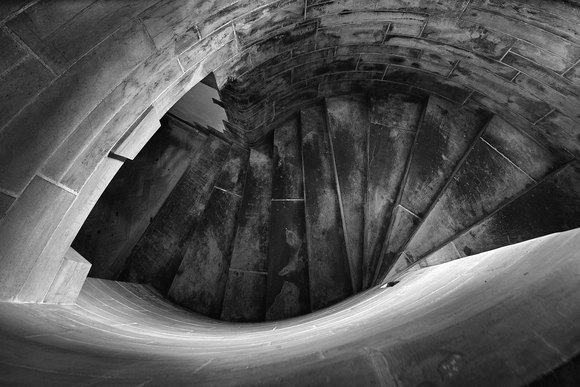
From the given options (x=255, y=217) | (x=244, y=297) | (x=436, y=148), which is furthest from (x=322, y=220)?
(x=436, y=148)

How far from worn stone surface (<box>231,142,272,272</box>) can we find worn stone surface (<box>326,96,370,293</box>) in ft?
4.04

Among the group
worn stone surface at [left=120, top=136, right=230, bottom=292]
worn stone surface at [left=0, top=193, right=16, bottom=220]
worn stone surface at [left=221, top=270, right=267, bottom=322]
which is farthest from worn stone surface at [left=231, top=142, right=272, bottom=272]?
worn stone surface at [left=0, top=193, right=16, bottom=220]

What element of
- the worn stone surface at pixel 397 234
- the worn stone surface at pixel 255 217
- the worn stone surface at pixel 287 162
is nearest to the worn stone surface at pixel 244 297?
the worn stone surface at pixel 255 217

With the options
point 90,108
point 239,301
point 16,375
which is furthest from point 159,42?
point 239,301

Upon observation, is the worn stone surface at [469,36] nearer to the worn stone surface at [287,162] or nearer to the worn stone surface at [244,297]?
the worn stone surface at [287,162]

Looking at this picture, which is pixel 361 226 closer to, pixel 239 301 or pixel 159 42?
pixel 239 301

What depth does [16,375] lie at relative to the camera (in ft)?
3.57

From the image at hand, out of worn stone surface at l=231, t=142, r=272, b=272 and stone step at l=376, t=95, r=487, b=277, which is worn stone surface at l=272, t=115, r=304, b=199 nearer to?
worn stone surface at l=231, t=142, r=272, b=272

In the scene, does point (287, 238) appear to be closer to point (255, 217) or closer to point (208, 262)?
point (255, 217)

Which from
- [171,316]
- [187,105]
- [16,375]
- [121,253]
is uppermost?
[187,105]

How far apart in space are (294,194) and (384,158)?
5.25 ft

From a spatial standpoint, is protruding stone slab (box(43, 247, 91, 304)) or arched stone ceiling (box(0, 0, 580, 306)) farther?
protruding stone slab (box(43, 247, 91, 304))

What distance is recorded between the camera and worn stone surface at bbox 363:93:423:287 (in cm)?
433

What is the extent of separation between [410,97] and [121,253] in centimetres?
553
